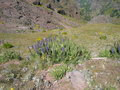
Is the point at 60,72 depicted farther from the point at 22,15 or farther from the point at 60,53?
the point at 22,15

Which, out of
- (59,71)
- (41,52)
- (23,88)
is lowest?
(23,88)

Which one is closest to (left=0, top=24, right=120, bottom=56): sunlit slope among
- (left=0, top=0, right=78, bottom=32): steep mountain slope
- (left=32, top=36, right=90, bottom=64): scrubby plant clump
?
(left=32, top=36, right=90, bottom=64): scrubby plant clump

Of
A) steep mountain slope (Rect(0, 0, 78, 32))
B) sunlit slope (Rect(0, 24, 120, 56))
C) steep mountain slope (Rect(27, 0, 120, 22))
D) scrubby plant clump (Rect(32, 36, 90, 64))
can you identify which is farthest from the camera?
steep mountain slope (Rect(27, 0, 120, 22))

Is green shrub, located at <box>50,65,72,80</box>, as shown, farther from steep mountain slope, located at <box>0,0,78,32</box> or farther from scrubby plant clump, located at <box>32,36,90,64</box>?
steep mountain slope, located at <box>0,0,78,32</box>

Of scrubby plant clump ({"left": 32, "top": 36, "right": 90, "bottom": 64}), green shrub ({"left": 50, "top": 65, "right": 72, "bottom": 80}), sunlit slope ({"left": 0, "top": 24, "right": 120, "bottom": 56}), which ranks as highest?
scrubby plant clump ({"left": 32, "top": 36, "right": 90, "bottom": 64})

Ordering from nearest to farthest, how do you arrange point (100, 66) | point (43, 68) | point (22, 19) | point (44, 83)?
point (44, 83)
point (100, 66)
point (43, 68)
point (22, 19)

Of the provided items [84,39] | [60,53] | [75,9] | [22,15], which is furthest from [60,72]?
[75,9]

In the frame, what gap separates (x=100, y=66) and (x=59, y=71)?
1.24m

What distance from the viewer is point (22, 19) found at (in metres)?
38.8

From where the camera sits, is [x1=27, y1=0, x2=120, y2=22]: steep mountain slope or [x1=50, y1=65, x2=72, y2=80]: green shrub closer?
[x1=50, y1=65, x2=72, y2=80]: green shrub

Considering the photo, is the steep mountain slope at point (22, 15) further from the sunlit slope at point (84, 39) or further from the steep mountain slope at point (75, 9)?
the sunlit slope at point (84, 39)

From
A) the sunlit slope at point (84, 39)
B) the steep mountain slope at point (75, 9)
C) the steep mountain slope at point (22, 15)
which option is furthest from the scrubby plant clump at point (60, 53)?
the steep mountain slope at point (75, 9)

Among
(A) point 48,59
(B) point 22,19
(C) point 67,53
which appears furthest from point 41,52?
(B) point 22,19

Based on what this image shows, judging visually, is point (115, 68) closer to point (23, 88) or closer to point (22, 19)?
point (23, 88)
